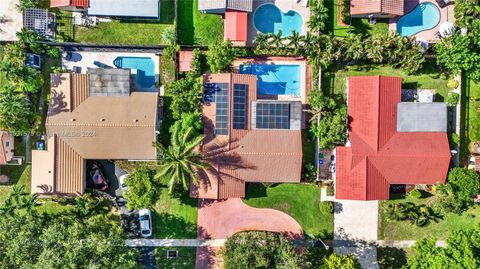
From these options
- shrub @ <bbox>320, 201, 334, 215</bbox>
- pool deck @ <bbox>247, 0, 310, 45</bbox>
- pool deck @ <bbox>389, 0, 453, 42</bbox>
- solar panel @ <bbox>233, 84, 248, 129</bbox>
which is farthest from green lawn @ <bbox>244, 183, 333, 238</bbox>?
pool deck @ <bbox>389, 0, 453, 42</bbox>

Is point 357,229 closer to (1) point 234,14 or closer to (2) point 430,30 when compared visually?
(2) point 430,30

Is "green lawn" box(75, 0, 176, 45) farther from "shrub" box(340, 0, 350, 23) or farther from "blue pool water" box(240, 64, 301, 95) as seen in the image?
"shrub" box(340, 0, 350, 23)

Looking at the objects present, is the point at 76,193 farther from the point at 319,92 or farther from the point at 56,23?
the point at 319,92

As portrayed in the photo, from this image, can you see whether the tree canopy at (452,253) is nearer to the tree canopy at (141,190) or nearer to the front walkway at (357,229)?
the front walkway at (357,229)

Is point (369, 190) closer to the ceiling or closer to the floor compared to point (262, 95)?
closer to the floor

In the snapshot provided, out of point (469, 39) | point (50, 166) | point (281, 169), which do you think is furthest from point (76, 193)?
point (469, 39)

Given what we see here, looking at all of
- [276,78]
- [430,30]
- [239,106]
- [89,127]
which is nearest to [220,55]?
[239,106]
